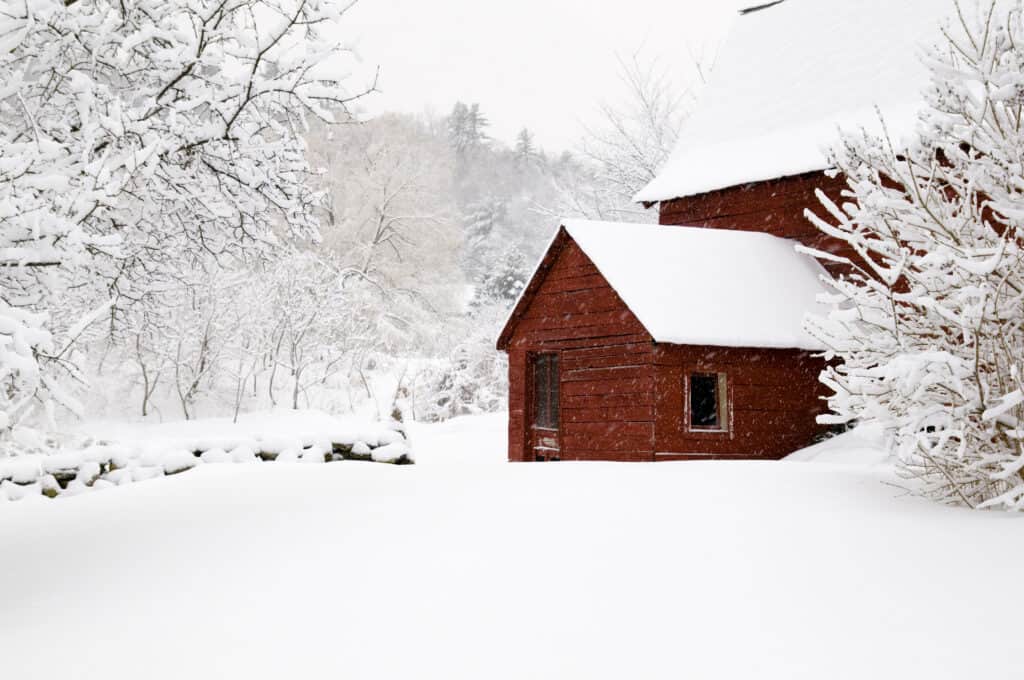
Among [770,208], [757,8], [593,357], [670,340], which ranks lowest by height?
[593,357]

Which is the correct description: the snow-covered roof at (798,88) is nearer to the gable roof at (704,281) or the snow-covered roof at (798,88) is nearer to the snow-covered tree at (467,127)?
the gable roof at (704,281)

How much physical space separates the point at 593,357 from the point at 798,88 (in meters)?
6.92

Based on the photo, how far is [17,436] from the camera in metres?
4.84

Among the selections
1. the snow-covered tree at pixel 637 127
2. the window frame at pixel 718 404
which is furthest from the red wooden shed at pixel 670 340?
the snow-covered tree at pixel 637 127

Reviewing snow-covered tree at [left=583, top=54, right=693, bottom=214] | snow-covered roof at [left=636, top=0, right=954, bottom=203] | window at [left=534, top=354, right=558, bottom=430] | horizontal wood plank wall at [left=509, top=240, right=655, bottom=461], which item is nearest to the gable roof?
horizontal wood plank wall at [left=509, top=240, right=655, bottom=461]

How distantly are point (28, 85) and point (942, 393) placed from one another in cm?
624

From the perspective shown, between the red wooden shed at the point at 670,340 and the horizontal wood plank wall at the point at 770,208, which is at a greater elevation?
the horizontal wood plank wall at the point at 770,208

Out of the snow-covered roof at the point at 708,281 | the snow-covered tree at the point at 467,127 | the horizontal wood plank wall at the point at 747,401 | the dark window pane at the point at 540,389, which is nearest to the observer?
the snow-covered roof at the point at 708,281

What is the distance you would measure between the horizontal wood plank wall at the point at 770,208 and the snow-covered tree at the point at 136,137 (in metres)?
9.53

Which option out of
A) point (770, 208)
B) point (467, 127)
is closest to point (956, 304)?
point (770, 208)

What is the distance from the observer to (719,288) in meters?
13.2

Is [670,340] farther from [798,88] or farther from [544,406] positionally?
[798,88]

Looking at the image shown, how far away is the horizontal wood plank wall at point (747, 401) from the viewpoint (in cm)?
1248

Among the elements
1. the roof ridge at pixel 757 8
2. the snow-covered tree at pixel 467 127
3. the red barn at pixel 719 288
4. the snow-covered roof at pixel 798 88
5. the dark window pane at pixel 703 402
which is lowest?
the dark window pane at pixel 703 402
